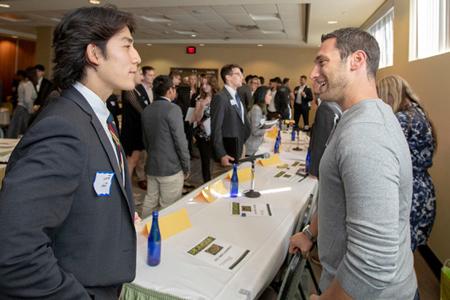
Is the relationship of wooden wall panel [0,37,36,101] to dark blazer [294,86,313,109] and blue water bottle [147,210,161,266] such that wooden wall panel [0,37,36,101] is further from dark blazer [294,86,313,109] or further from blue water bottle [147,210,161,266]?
blue water bottle [147,210,161,266]

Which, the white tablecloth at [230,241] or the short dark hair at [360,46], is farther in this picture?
the white tablecloth at [230,241]

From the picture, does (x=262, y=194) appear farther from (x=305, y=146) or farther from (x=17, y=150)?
(x=305, y=146)

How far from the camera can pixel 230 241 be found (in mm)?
1535

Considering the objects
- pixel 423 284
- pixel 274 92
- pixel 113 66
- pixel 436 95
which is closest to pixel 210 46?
pixel 274 92

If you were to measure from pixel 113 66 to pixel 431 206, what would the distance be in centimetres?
217

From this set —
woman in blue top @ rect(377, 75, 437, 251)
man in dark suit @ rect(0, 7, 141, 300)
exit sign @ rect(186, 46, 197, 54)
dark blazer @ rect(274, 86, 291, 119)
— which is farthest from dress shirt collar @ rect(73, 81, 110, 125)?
exit sign @ rect(186, 46, 197, 54)

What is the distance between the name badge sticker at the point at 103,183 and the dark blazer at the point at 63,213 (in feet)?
0.03

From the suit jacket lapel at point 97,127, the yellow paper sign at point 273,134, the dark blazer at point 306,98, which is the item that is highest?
the dark blazer at point 306,98

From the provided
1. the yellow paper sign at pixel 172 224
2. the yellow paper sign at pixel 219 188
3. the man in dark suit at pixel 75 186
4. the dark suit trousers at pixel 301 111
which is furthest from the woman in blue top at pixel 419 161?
the dark suit trousers at pixel 301 111

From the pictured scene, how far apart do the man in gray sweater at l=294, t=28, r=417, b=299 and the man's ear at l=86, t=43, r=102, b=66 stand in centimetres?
65

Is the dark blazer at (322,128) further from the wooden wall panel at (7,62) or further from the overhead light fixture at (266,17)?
the wooden wall panel at (7,62)

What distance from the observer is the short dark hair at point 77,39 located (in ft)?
2.81

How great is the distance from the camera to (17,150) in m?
0.74

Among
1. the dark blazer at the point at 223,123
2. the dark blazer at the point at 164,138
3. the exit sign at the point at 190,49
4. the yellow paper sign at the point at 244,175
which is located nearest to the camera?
the yellow paper sign at the point at 244,175
